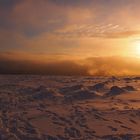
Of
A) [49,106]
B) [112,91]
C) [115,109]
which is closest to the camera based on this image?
[115,109]

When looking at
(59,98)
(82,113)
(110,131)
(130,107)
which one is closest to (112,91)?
(59,98)

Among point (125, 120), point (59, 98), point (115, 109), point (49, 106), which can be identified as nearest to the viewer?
point (125, 120)

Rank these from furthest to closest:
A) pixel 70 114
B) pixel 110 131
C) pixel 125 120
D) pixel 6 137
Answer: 1. pixel 70 114
2. pixel 125 120
3. pixel 110 131
4. pixel 6 137

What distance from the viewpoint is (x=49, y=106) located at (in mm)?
29016

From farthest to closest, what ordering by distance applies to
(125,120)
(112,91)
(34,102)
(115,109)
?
(112,91) → (34,102) → (115,109) → (125,120)

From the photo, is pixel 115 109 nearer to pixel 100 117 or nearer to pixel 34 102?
pixel 100 117

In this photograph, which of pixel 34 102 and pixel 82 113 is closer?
pixel 82 113

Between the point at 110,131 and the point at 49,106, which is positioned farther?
the point at 49,106

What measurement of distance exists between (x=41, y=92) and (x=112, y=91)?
28.8 feet

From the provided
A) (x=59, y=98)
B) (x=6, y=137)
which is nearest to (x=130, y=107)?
(x=59, y=98)

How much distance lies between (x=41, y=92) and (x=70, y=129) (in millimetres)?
16100

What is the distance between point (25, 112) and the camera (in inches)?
1001

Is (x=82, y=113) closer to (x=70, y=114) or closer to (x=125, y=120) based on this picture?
(x=70, y=114)

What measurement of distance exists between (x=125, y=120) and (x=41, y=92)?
47.3ft
